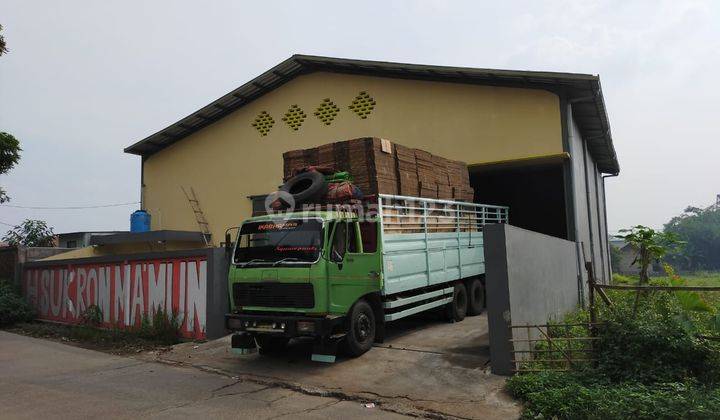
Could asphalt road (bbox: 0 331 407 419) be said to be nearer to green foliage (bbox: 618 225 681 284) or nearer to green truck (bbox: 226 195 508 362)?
green truck (bbox: 226 195 508 362)

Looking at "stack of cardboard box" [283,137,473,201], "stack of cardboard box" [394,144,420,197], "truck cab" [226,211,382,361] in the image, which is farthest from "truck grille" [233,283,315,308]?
"stack of cardboard box" [394,144,420,197]

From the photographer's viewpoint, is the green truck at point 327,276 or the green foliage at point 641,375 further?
the green truck at point 327,276

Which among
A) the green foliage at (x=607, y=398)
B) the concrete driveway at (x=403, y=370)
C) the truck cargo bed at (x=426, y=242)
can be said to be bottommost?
the concrete driveway at (x=403, y=370)

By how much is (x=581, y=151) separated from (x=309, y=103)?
29.1ft

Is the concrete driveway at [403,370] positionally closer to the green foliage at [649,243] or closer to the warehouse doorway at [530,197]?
the green foliage at [649,243]

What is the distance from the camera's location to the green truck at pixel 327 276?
24.8 ft

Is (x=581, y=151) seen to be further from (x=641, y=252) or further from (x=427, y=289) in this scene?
→ (x=427, y=289)

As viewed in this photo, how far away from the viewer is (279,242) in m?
8.01

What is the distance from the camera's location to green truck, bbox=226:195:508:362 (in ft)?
24.8

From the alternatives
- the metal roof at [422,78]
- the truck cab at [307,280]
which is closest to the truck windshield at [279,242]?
the truck cab at [307,280]

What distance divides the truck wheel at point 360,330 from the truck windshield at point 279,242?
1.19m

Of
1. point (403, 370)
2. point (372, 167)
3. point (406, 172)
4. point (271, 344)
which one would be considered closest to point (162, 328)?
point (271, 344)

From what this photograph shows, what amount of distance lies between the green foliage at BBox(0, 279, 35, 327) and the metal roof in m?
6.94

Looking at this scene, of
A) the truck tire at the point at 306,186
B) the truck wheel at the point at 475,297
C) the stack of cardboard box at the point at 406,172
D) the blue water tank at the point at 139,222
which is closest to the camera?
the truck tire at the point at 306,186
